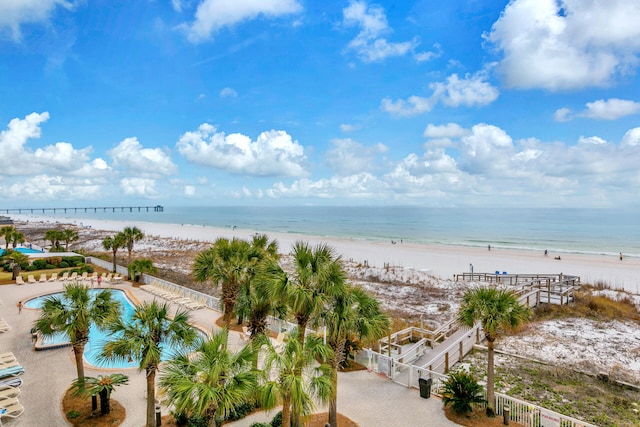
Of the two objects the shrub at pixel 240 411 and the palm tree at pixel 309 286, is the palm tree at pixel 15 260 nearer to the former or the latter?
the shrub at pixel 240 411

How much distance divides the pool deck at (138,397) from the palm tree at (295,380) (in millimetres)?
2286

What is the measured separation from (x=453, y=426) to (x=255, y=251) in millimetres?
8598

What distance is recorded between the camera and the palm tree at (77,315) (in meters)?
10.0

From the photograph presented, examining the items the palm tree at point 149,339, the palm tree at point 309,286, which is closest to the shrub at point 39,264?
the palm tree at point 149,339

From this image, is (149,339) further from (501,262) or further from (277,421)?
(501,262)

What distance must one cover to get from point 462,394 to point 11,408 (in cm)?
1228

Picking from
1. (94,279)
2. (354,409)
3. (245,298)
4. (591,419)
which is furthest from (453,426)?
(94,279)

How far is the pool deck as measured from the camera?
993 centimetres

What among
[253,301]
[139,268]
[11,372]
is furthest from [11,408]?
[139,268]

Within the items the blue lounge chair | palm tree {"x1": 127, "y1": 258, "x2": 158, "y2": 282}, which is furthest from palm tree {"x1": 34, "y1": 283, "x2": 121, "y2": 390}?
palm tree {"x1": 127, "y1": 258, "x2": 158, "y2": 282}

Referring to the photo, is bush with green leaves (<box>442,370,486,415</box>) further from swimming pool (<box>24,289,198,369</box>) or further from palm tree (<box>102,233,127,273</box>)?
palm tree (<box>102,233,127,273</box>)

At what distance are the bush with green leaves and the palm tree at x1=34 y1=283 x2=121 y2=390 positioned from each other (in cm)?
966

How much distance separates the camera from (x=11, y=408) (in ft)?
31.9

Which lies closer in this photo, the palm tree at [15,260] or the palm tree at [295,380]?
the palm tree at [295,380]
